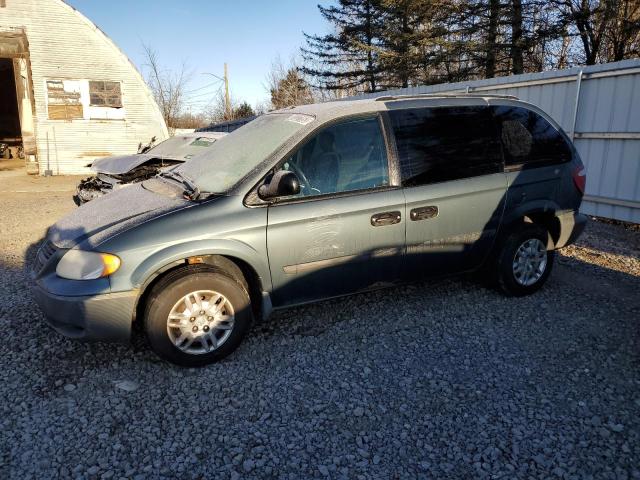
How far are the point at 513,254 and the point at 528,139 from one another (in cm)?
107

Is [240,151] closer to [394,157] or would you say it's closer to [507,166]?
[394,157]

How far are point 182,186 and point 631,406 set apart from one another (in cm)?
345

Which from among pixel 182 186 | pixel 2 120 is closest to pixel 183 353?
pixel 182 186

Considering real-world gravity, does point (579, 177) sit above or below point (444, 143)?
below

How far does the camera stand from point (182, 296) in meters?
3.09

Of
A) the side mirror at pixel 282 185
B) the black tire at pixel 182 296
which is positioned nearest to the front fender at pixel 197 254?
the black tire at pixel 182 296

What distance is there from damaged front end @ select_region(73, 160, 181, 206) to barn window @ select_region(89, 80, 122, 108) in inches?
428

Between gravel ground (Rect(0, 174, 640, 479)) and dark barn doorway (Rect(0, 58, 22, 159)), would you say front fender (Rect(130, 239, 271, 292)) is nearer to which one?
gravel ground (Rect(0, 174, 640, 479))

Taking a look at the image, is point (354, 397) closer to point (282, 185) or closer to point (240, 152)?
point (282, 185)

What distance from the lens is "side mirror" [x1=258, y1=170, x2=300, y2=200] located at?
3164mm

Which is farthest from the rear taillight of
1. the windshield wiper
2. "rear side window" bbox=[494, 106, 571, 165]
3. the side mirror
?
the windshield wiper

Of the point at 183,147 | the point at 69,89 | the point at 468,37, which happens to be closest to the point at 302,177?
the point at 183,147

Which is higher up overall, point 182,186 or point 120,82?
point 120,82

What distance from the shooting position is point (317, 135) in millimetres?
3475
